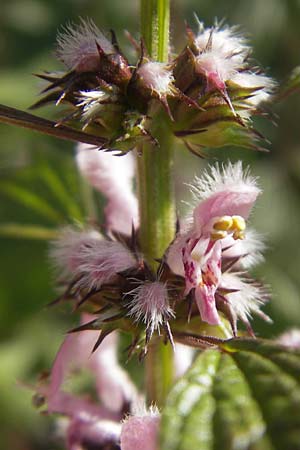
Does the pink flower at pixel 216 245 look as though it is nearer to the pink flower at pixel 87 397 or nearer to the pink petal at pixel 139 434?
the pink petal at pixel 139 434

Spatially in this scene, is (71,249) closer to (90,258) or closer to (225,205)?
(90,258)

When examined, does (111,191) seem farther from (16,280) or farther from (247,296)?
(16,280)

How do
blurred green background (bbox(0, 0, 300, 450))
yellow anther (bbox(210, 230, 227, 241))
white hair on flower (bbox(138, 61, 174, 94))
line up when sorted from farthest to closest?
blurred green background (bbox(0, 0, 300, 450)) < yellow anther (bbox(210, 230, 227, 241)) < white hair on flower (bbox(138, 61, 174, 94))

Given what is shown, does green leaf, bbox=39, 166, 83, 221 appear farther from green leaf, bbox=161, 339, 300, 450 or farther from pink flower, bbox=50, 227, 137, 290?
green leaf, bbox=161, 339, 300, 450

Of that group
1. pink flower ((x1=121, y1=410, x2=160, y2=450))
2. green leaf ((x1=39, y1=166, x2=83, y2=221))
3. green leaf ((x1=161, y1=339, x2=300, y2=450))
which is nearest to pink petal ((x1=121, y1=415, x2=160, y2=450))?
pink flower ((x1=121, y1=410, x2=160, y2=450))

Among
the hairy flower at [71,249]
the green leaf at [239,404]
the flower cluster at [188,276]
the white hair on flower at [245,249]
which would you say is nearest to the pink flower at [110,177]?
the hairy flower at [71,249]

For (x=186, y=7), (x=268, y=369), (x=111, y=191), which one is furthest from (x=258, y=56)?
(x=268, y=369)
